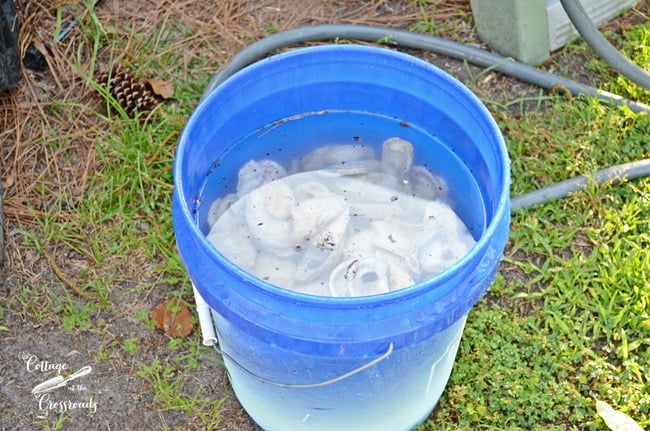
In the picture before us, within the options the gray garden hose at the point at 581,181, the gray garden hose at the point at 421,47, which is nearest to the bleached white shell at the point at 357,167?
the gray garden hose at the point at 581,181

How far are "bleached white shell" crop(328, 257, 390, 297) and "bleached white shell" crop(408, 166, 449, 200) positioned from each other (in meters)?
0.26

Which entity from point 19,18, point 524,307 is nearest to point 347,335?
point 524,307

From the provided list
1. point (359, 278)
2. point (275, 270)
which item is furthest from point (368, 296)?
point (275, 270)

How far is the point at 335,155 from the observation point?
1764 mm

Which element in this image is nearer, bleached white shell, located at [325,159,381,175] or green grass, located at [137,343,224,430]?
bleached white shell, located at [325,159,381,175]

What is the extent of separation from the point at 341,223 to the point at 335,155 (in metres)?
0.22

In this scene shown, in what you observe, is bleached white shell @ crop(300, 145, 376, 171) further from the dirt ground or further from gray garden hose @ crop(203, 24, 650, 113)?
gray garden hose @ crop(203, 24, 650, 113)

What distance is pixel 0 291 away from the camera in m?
2.05

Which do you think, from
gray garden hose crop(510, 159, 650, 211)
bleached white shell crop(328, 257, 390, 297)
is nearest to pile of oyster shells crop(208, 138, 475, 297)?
bleached white shell crop(328, 257, 390, 297)

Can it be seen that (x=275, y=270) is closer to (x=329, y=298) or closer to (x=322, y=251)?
(x=322, y=251)

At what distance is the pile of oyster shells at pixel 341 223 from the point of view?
4.99 feet

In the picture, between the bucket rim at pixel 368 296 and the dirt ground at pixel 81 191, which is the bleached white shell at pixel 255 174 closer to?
the bucket rim at pixel 368 296

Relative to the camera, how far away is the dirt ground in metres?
1.88

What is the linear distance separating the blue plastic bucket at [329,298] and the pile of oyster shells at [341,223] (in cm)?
4
